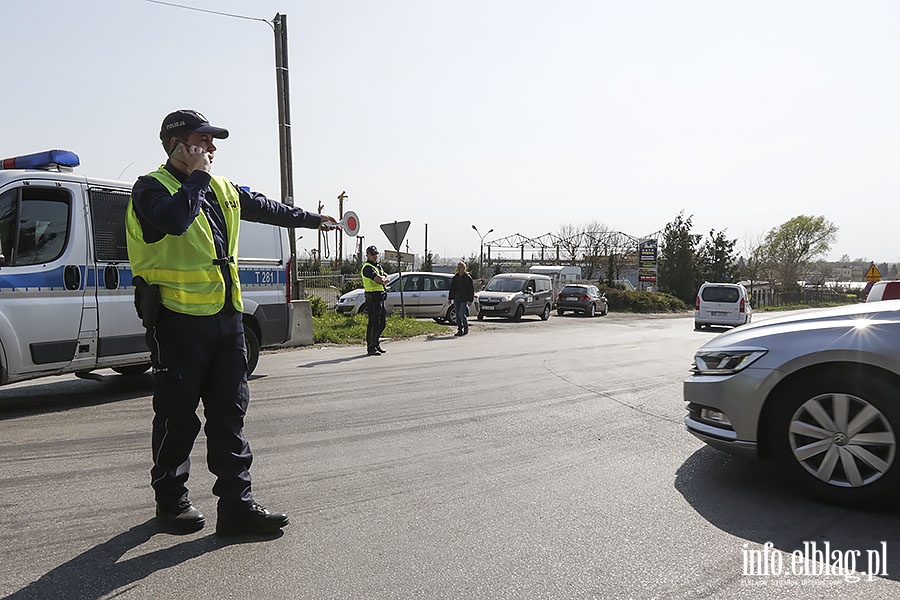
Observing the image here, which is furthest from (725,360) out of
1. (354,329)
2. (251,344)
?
(354,329)

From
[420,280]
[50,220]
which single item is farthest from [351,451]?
[420,280]

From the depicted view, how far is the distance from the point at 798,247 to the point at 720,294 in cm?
6308

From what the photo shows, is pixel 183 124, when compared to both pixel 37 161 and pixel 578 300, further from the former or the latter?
pixel 578 300

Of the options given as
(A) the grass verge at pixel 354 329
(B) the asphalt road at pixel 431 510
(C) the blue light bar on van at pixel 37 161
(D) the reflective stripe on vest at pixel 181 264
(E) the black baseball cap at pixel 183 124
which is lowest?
(A) the grass verge at pixel 354 329

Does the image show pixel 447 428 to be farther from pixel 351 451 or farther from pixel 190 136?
pixel 190 136

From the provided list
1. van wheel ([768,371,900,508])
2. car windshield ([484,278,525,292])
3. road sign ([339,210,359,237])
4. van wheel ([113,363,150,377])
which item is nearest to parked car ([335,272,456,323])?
car windshield ([484,278,525,292])

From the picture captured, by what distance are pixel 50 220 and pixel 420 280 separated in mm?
15592

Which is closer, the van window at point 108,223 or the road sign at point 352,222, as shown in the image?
the van window at point 108,223

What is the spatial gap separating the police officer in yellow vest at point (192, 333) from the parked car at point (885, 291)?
7688mm

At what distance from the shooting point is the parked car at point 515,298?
2353 cm

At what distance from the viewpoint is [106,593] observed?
274cm

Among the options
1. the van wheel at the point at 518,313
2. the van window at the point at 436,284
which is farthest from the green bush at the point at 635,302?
the van window at the point at 436,284

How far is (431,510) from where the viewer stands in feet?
12.3

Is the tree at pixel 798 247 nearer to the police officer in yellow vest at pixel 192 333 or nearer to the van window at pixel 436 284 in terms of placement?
the van window at pixel 436 284
